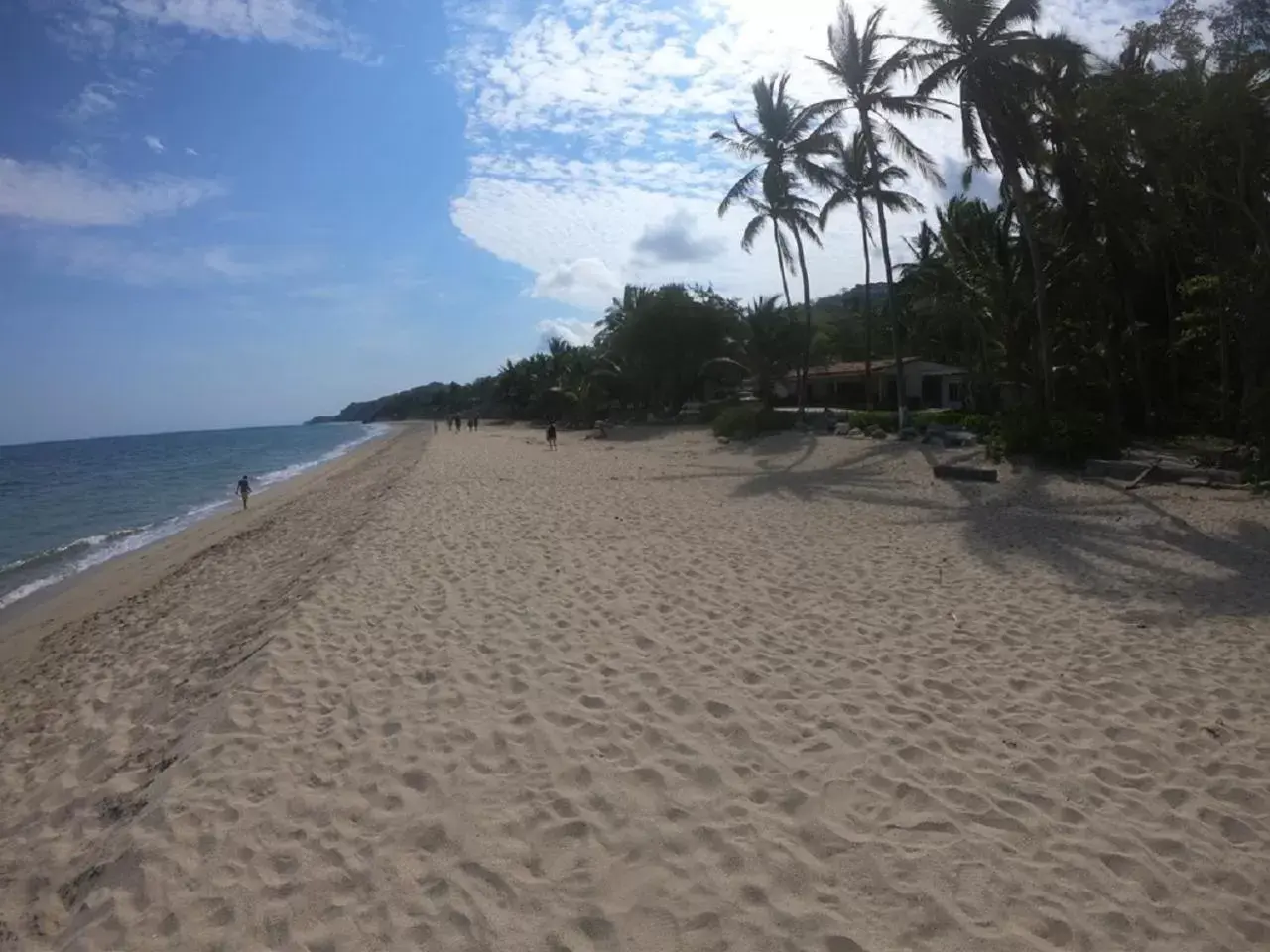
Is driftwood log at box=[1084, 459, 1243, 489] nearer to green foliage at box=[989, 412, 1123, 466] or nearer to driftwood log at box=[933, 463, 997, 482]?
green foliage at box=[989, 412, 1123, 466]

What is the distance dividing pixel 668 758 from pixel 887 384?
3287cm

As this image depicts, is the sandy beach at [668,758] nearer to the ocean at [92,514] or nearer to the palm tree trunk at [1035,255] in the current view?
the palm tree trunk at [1035,255]

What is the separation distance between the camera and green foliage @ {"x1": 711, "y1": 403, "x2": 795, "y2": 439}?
25.7m

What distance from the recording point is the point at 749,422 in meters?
25.8

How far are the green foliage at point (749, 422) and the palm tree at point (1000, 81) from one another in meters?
10.4

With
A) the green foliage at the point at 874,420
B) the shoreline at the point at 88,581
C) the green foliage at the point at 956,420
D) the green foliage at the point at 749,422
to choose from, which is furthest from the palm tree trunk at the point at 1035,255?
the shoreline at the point at 88,581

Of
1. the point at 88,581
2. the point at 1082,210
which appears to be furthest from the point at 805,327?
the point at 88,581

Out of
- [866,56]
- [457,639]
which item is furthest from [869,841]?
[866,56]

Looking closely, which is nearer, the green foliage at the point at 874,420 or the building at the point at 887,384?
the green foliage at the point at 874,420

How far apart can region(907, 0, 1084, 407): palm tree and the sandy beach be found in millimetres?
9231

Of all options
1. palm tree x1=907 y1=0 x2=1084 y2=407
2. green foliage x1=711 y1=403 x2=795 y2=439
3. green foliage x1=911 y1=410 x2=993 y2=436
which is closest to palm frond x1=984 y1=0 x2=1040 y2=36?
palm tree x1=907 y1=0 x2=1084 y2=407

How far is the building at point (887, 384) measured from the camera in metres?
33.1

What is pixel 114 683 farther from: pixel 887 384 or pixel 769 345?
pixel 887 384

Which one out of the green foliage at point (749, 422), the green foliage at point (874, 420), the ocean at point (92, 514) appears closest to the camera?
the ocean at point (92, 514)
